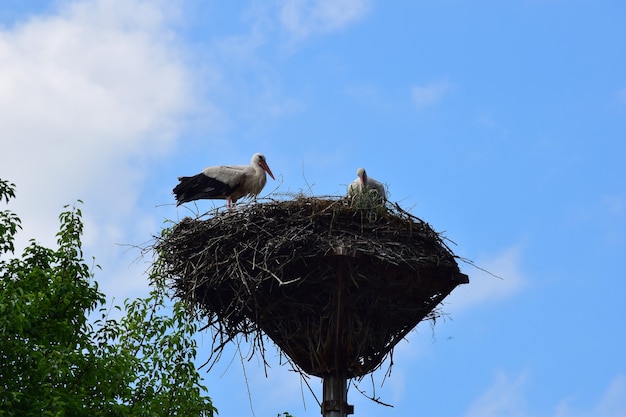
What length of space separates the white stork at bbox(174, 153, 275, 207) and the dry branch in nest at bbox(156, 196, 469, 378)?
8.75 feet

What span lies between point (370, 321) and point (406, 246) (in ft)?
2.56

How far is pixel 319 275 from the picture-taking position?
37.6 feet

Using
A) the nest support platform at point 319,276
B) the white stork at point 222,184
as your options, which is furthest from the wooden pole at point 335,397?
the white stork at point 222,184

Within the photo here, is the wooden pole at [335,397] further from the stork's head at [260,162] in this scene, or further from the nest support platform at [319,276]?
the stork's head at [260,162]

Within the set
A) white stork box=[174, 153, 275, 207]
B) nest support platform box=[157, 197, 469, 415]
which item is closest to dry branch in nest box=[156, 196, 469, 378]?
nest support platform box=[157, 197, 469, 415]

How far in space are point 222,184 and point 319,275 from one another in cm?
375

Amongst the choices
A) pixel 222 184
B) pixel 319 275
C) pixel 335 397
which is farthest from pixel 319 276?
pixel 222 184

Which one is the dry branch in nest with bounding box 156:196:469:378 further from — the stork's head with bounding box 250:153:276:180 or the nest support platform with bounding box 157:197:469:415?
the stork's head with bounding box 250:153:276:180

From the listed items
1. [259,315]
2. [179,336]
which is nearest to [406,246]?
[259,315]

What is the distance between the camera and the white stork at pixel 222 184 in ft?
48.8

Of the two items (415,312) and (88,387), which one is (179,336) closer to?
(88,387)

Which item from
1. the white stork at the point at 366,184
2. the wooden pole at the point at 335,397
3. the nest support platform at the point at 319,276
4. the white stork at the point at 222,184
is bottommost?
the wooden pole at the point at 335,397

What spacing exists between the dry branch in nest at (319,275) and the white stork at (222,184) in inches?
105

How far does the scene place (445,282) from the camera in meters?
12.0
